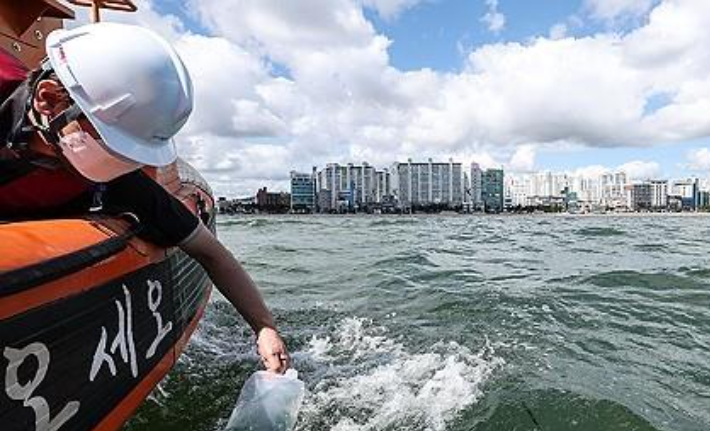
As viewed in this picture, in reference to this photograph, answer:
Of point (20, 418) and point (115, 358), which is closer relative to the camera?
point (20, 418)

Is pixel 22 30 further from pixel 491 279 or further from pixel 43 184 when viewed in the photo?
pixel 491 279

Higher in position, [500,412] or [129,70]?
[129,70]

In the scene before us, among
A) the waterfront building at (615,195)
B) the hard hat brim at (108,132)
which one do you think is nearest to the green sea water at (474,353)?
the hard hat brim at (108,132)

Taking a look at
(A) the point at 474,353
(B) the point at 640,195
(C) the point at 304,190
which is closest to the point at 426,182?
(C) the point at 304,190

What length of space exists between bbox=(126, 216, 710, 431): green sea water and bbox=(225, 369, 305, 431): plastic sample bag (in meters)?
1.34

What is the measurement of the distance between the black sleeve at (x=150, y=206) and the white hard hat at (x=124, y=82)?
55 centimetres

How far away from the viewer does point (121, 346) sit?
96.7 inches

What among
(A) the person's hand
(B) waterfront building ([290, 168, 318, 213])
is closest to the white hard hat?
(A) the person's hand

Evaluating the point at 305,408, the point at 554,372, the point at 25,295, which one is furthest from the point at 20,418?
the point at 554,372

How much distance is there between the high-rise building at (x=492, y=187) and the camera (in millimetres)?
146375

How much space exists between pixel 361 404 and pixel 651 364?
85.2 inches

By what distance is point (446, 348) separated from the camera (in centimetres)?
495

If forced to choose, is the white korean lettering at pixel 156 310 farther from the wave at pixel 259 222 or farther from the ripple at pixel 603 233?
the wave at pixel 259 222

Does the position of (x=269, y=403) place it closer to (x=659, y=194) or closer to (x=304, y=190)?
(x=304, y=190)
